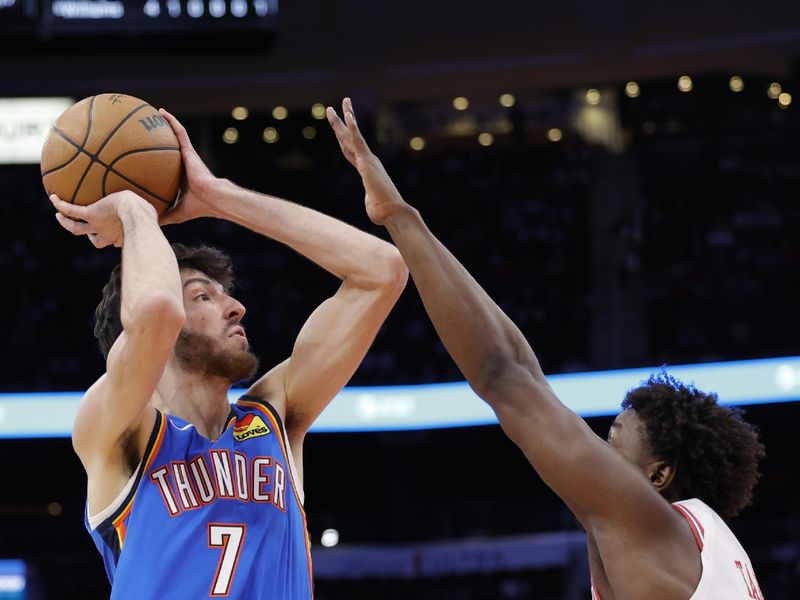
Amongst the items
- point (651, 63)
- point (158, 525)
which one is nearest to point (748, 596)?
point (158, 525)

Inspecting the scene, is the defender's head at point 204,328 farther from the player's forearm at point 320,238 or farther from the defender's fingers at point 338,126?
the defender's fingers at point 338,126

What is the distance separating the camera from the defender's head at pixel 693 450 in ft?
8.34

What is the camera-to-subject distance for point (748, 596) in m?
2.36

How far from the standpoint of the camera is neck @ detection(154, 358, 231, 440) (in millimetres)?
2850

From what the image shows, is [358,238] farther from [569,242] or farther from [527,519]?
[569,242]

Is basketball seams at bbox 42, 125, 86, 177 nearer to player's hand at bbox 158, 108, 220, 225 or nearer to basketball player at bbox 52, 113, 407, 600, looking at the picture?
basketball player at bbox 52, 113, 407, 600

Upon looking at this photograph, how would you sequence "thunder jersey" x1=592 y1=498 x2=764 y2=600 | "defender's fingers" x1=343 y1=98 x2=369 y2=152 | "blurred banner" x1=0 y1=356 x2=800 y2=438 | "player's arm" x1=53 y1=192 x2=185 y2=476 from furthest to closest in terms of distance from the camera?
1. "blurred banner" x1=0 y1=356 x2=800 y2=438
2. "defender's fingers" x1=343 y1=98 x2=369 y2=152
3. "player's arm" x1=53 y1=192 x2=185 y2=476
4. "thunder jersey" x1=592 y1=498 x2=764 y2=600

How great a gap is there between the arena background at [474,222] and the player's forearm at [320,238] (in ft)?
24.1

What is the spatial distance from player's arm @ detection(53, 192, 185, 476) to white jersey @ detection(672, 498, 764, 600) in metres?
1.20

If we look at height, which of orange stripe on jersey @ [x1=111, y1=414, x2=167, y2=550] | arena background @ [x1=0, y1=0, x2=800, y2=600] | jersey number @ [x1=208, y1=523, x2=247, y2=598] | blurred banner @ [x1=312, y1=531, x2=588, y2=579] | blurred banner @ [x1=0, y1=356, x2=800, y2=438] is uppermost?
arena background @ [x1=0, y1=0, x2=800, y2=600]

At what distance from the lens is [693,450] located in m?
2.54

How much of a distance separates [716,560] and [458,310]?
30.3 inches

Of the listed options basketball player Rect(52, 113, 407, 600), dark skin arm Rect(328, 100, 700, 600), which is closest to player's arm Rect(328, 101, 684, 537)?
dark skin arm Rect(328, 100, 700, 600)

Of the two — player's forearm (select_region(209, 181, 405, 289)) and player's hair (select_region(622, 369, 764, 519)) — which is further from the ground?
player's forearm (select_region(209, 181, 405, 289))
